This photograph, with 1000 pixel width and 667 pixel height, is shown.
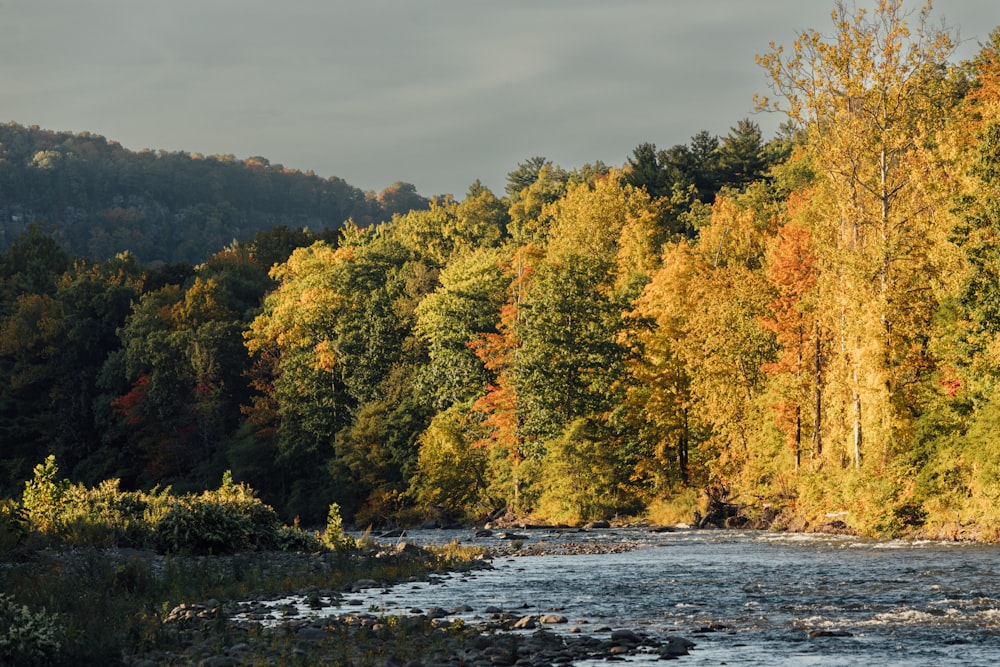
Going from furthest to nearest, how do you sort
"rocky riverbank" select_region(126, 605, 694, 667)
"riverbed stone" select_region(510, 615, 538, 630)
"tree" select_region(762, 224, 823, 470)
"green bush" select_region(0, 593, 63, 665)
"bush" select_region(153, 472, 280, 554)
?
"tree" select_region(762, 224, 823, 470) < "bush" select_region(153, 472, 280, 554) < "riverbed stone" select_region(510, 615, 538, 630) < "rocky riverbank" select_region(126, 605, 694, 667) < "green bush" select_region(0, 593, 63, 665)

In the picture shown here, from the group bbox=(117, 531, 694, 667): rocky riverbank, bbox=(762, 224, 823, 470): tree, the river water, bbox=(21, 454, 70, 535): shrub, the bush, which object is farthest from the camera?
bbox=(762, 224, 823, 470): tree

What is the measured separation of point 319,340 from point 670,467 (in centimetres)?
4081

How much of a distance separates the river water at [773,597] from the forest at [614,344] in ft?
30.4

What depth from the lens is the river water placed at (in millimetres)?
17625

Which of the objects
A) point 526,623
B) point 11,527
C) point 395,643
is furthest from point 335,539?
point 395,643

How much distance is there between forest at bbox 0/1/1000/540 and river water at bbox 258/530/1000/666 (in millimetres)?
9274

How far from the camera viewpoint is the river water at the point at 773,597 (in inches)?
694

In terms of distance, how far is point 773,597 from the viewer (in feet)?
80.2

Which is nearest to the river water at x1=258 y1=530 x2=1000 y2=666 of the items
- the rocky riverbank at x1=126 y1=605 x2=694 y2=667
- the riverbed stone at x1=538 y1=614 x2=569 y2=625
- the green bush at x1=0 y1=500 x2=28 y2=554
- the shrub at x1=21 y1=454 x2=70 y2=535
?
the riverbed stone at x1=538 y1=614 x2=569 y2=625

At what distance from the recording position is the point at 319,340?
320 ft

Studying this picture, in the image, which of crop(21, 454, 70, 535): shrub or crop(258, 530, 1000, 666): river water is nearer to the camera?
crop(258, 530, 1000, 666): river water

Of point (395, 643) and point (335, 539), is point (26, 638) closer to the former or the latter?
point (395, 643)

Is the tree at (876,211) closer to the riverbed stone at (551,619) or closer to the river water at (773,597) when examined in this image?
Answer: the river water at (773,597)

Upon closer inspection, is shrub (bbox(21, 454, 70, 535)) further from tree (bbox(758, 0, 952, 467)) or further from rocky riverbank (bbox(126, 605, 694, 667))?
tree (bbox(758, 0, 952, 467))
